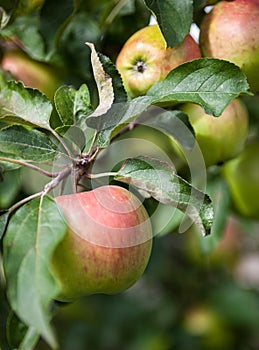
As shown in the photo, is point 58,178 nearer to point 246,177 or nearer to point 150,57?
point 150,57

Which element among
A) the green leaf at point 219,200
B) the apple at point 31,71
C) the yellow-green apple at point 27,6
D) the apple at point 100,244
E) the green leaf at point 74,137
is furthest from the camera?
the green leaf at point 219,200

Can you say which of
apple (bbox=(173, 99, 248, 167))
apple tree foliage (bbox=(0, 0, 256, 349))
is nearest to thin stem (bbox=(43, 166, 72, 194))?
apple tree foliage (bbox=(0, 0, 256, 349))

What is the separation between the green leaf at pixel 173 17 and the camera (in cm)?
95

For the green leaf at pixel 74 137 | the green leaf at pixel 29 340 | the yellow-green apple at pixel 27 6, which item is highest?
the yellow-green apple at pixel 27 6

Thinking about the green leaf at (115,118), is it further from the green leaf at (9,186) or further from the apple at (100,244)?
the green leaf at (9,186)

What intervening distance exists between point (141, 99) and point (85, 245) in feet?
0.70

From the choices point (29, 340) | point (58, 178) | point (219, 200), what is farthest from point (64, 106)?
point (219, 200)

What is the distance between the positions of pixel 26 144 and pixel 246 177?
686 millimetres

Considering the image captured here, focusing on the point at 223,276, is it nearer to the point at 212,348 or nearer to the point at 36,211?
the point at 212,348

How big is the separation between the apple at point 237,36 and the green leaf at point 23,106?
0.28 m

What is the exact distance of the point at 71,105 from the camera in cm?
98

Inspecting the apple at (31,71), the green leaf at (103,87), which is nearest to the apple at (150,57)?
the green leaf at (103,87)

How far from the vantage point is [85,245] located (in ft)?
2.76

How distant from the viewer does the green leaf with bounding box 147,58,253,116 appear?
2.95 feet
